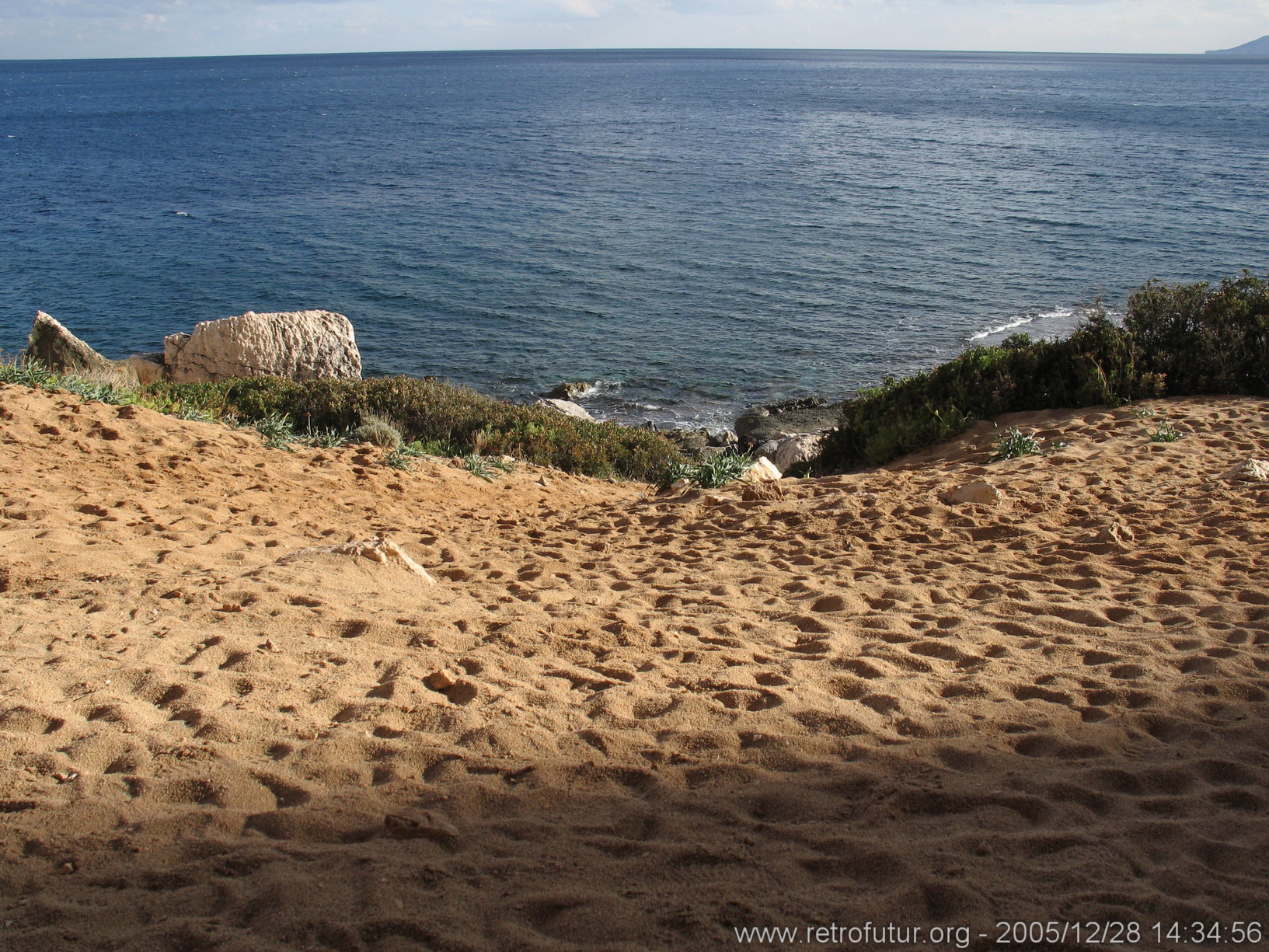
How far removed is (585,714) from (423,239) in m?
34.6

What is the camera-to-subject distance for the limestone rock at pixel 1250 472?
7.40 m

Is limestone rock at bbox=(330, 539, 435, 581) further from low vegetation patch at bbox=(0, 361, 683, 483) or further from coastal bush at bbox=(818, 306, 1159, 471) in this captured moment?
coastal bush at bbox=(818, 306, 1159, 471)

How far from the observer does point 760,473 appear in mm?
10031

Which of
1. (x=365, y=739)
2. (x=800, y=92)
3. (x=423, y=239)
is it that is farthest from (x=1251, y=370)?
(x=800, y=92)

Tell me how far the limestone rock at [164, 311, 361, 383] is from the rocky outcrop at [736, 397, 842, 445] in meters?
8.48

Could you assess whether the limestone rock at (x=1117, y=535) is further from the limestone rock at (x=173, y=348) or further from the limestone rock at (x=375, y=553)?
the limestone rock at (x=173, y=348)

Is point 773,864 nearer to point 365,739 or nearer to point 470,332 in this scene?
point 365,739

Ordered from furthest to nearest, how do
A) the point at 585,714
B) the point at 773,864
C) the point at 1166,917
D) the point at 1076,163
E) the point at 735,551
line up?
the point at 1076,163, the point at 735,551, the point at 585,714, the point at 773,864, the point at 1166,917

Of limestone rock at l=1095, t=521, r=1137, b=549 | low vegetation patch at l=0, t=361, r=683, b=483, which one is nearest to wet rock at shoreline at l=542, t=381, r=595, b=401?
low vegetation patch at l=0, t=361, r=683, b=483

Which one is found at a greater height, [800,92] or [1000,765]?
[800,92]

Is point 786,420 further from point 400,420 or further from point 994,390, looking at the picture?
point 400,420

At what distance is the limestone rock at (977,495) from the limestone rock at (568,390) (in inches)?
549

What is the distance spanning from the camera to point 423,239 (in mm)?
35656

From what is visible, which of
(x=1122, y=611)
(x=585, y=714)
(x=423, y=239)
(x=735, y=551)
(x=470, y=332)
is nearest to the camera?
(x=585, y=714)
